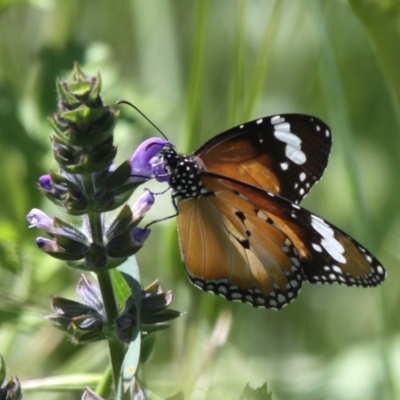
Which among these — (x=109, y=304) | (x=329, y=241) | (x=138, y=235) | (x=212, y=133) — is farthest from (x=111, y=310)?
(x=212, y=133)

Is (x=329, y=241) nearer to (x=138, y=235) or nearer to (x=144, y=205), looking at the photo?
(x=144, y=205)

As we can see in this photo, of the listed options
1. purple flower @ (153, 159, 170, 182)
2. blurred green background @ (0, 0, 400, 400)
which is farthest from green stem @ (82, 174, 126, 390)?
purple flower @ (153, 159, 170, 182)

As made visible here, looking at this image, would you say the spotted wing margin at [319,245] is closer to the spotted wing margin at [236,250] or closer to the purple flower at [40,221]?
the spotted wing margin at [236,250]

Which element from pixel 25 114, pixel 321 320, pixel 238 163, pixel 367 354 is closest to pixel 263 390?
pixel 238 163

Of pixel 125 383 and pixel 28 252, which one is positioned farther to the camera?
pixel 28 252

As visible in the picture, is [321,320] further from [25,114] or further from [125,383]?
[125,383]

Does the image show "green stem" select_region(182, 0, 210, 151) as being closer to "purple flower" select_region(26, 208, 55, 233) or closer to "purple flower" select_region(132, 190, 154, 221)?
"purple flower" select_region(132, 190, 154, 221)

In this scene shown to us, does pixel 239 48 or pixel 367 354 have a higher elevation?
pixel 239 48
